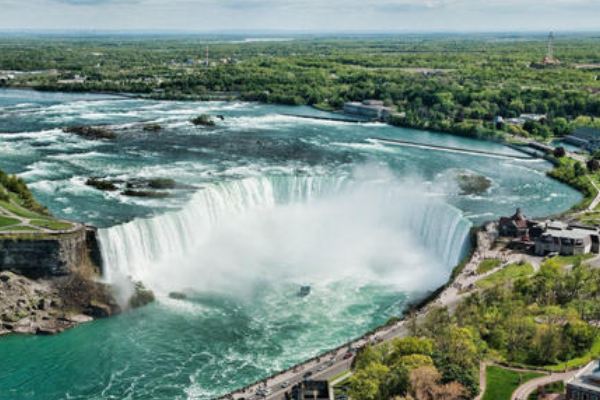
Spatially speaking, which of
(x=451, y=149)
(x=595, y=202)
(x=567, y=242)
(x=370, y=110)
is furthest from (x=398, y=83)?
(x=567, y=242)

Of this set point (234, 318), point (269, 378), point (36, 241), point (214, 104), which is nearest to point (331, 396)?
point (269, 378)

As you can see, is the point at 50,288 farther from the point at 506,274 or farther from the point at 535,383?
the point at 506,274

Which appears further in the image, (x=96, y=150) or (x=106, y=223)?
(x=96, y=150)

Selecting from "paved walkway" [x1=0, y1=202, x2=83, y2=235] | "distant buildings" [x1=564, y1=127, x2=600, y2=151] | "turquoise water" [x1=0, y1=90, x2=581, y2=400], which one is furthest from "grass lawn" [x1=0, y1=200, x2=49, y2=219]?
"distant buildings" [x1=564, y1=127, x2=600, y2=151]

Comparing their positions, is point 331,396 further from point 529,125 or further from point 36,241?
point 529,125

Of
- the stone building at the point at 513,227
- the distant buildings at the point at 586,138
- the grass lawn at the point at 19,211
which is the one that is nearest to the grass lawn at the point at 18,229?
the grass lawn at the point at 19,211

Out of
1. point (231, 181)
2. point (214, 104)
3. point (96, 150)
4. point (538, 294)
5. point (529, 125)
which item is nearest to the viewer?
point (538, 294)
